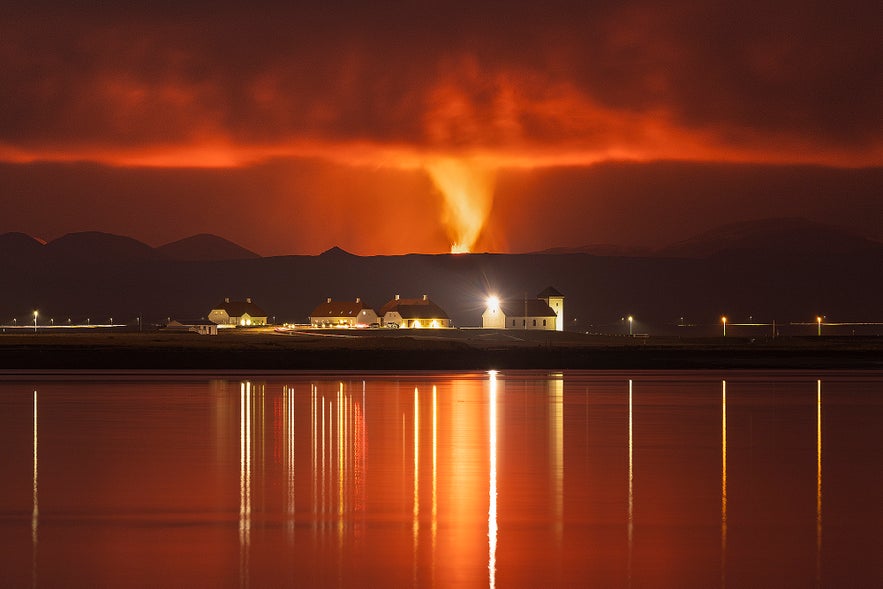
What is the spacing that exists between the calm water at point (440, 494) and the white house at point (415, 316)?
139 metres

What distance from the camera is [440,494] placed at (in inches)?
1001

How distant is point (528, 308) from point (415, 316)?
59.6ft

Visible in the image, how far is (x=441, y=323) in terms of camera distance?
188500 mm

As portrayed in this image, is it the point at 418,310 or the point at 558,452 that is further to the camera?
the point at 418,310

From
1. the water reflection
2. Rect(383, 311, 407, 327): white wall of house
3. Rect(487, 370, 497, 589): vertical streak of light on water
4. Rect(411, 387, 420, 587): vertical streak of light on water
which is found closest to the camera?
Rect(487, 370, 497, 589): vertical streak of light on water

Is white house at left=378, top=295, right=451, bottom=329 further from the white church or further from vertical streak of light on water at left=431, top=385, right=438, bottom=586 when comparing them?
vertical streak of light on water at left=431, top=385, right=438, bottom=586

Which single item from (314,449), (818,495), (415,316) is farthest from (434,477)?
(415,316)

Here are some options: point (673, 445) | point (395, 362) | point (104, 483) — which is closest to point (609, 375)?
point (395, 362)

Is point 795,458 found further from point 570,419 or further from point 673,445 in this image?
point 570,419

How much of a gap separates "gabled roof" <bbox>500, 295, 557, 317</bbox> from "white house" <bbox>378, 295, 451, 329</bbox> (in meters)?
9.42

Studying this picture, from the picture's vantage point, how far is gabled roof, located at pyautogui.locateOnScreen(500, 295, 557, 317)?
182250 millimetres

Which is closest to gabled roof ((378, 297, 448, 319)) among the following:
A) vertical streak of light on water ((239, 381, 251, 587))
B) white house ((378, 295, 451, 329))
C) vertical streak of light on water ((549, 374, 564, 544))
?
white house ((378, 295, 451, 329))

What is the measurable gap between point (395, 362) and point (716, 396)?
39.8 meters

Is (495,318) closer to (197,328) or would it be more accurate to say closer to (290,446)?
(197,328)
